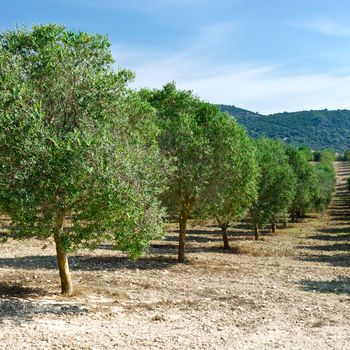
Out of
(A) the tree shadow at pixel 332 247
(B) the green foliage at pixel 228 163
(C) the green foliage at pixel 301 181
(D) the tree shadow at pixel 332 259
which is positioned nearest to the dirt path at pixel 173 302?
(D) the tree shadow at pixel 332 259

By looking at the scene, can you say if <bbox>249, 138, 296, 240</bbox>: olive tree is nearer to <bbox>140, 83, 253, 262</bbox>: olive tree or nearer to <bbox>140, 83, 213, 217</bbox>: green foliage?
<bbox>140, 83, 253, 262</bbox>: olive tree

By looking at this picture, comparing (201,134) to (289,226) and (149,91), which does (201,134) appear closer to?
(149,91)

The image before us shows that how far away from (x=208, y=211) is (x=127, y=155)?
52.5 ft

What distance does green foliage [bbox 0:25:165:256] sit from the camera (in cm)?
1489

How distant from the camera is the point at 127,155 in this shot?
16.4 meters

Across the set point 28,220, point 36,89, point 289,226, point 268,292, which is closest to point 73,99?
point 36,89

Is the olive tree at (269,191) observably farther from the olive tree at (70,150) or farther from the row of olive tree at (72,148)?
the olive tree at (70,150)

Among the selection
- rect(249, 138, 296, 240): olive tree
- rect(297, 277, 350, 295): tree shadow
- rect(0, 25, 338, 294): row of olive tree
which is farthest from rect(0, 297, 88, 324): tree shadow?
rect(249, 138, 296, 240): olive tree

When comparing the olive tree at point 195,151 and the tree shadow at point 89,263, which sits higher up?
the olive tree at point 195,151

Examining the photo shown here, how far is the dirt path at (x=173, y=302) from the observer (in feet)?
45.2

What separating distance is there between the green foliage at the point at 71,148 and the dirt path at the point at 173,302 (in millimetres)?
2602

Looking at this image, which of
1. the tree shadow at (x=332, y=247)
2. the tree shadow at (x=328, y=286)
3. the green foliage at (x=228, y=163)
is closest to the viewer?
the tree shadow at (x=328, y=286)

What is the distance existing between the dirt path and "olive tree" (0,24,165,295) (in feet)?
7.74

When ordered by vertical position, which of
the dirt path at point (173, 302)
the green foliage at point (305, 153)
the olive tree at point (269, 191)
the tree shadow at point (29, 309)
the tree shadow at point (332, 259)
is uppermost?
the green foliage at point (305, 153)
